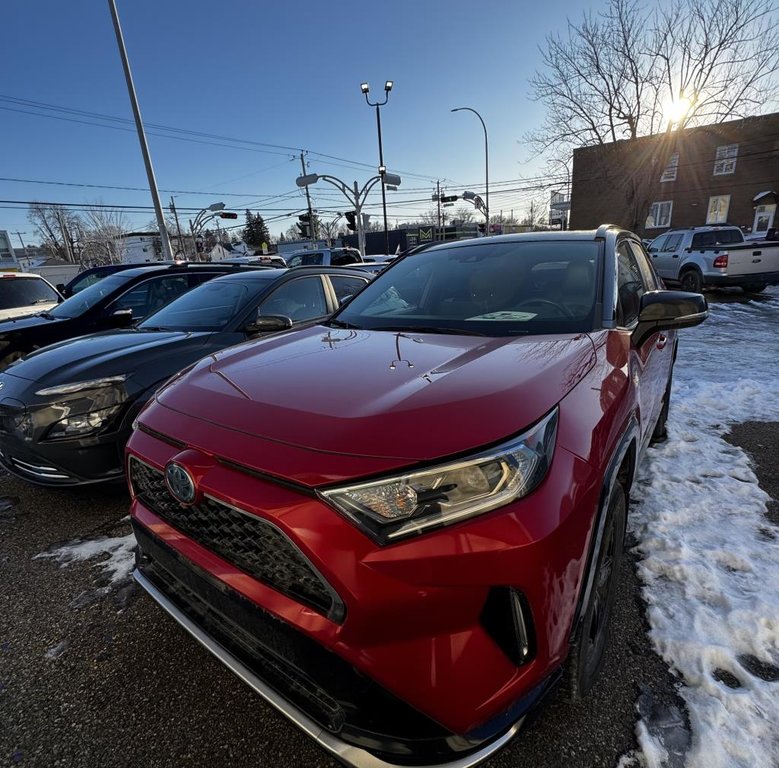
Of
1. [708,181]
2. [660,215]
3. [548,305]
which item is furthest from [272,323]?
[660,215]

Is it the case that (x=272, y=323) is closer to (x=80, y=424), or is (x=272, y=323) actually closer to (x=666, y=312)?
(x=80, y=424)

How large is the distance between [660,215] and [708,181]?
3.43m

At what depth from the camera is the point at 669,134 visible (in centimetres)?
2023

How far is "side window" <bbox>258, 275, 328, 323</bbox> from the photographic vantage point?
395 cm

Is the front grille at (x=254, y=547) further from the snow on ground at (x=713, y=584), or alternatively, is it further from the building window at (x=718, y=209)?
the building window at (x=718, y=209)

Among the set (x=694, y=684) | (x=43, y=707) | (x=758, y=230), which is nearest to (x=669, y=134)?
(x=758, y=230)

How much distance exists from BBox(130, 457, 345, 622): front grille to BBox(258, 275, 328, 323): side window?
2.58 meters

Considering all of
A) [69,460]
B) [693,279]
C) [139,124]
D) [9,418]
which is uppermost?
[139,124]

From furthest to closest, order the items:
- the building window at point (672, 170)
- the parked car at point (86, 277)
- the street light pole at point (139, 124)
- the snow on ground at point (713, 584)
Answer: the building window at point (672, 170), the street light pole at point (139, 124), the parked car at point (86, 277), the snow on ground at point (713, 584)

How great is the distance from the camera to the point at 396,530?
43.8 inches

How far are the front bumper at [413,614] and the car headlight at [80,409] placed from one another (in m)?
2.04

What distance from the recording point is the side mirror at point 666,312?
2062mm

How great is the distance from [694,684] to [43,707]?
2.44m

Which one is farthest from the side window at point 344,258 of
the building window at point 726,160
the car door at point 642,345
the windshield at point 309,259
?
the building window at point 726,160
